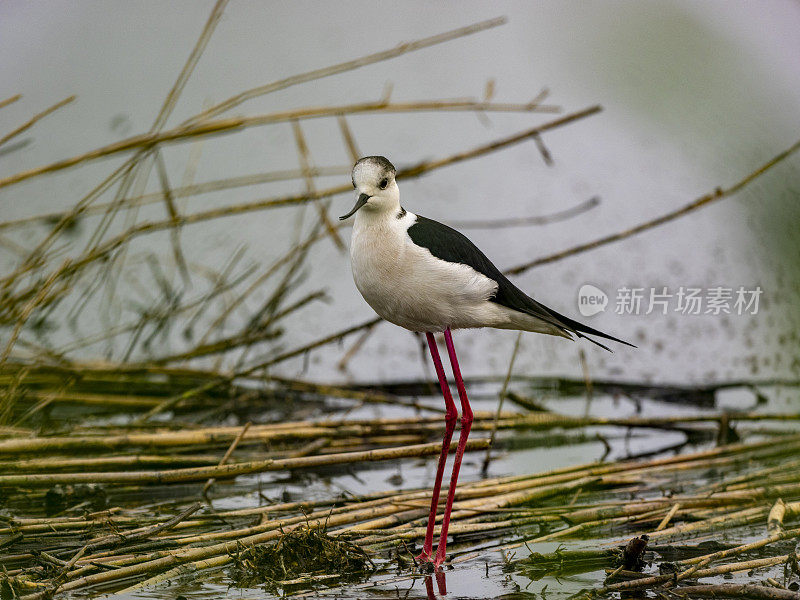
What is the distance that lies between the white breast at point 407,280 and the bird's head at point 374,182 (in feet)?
0.17

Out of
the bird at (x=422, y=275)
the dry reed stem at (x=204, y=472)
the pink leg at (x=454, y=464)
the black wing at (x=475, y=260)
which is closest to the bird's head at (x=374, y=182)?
the bird at (x=422, y=275)

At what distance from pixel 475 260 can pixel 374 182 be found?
30cm

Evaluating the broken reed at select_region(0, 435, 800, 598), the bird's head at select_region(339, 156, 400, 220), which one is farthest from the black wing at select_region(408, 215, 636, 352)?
the broken reed at select_region(0, 435, 800, 598)

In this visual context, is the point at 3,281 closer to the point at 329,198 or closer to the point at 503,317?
the point at 329,198

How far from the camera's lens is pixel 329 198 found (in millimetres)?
3537

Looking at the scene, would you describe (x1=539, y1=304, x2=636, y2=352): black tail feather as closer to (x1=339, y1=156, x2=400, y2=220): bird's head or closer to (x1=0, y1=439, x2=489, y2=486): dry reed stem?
(x1=339, y1=156, x2=400, y2=220): bird's head

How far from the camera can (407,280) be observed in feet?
6.23

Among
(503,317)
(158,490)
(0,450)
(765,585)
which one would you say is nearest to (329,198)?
(158,490)

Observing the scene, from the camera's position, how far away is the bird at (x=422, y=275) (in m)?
1.87

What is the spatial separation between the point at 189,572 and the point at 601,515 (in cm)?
109

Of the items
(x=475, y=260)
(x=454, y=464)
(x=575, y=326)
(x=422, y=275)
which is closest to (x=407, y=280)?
(x=422, y=275)

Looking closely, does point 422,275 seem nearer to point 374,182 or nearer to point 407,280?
point 407,280

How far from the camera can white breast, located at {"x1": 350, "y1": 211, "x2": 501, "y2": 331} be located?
1879mm

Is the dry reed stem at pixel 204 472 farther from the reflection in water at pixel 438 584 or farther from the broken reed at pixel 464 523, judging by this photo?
the reflection in water at pixel 438 584
